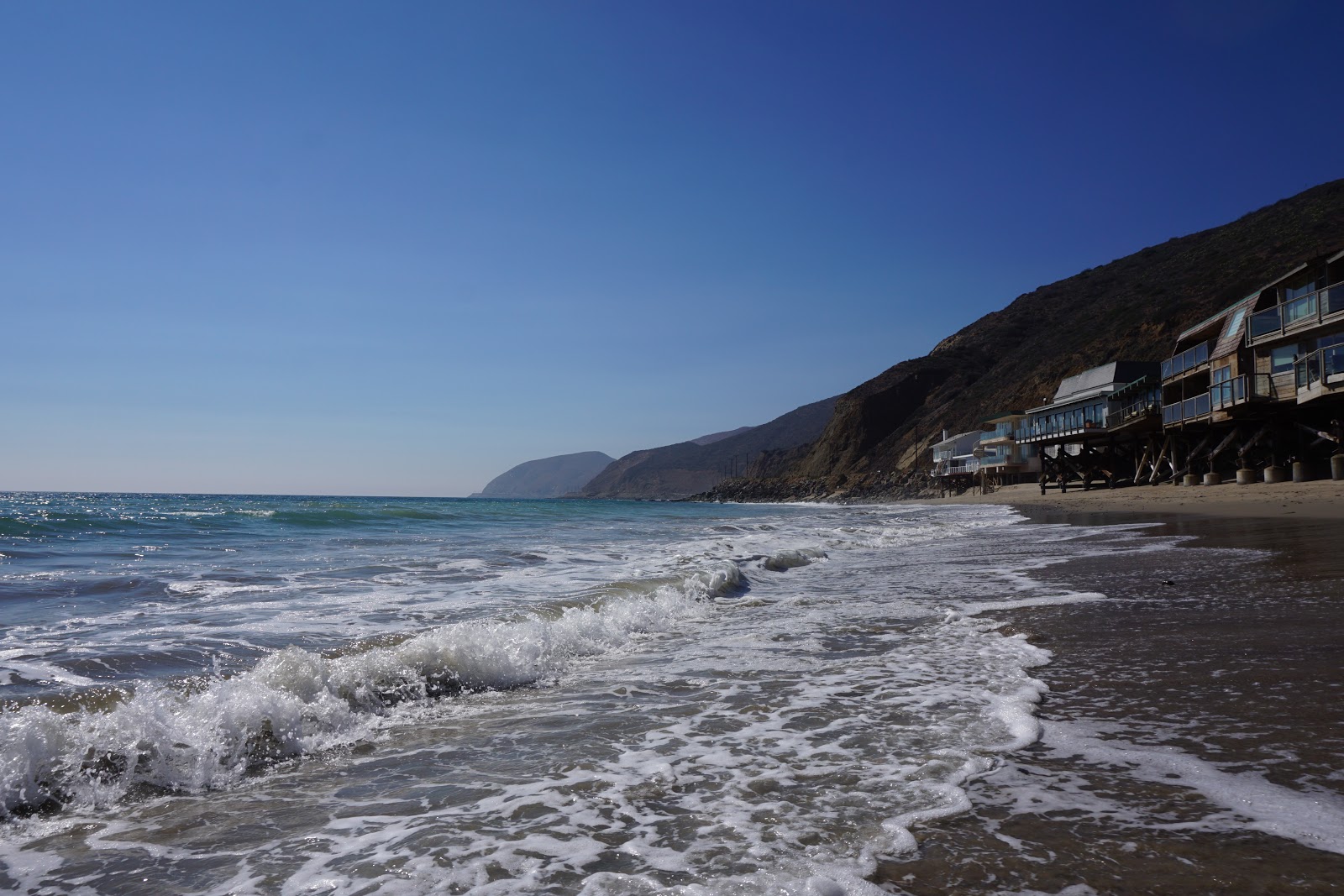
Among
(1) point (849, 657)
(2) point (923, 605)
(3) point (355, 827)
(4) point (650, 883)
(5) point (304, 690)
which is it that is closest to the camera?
(4) point (650, 883)

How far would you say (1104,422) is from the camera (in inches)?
1654

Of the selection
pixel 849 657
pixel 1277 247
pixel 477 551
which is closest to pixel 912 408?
pixel 1277 247

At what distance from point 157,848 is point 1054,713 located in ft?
14.4

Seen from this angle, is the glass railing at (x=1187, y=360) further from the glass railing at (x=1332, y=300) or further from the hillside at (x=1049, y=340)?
the hillside at (x=1049, y=340)

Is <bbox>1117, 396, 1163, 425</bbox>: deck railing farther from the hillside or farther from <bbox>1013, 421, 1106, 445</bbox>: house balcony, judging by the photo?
the hillside

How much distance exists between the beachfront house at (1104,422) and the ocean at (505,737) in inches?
1353

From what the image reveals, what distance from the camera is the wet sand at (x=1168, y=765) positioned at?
2.45 metres

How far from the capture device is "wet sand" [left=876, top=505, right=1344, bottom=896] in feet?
8.02

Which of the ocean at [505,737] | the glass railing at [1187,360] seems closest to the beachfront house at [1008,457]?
the glass railing at [1187,360]

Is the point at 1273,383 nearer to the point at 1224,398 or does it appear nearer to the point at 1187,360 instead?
the point at 1224,398

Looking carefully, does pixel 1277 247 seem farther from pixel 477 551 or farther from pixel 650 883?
pixel 650 883

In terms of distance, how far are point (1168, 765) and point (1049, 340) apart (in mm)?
93777

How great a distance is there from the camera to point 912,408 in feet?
335

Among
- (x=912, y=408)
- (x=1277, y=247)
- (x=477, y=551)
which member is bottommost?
(x=477, y=551)
